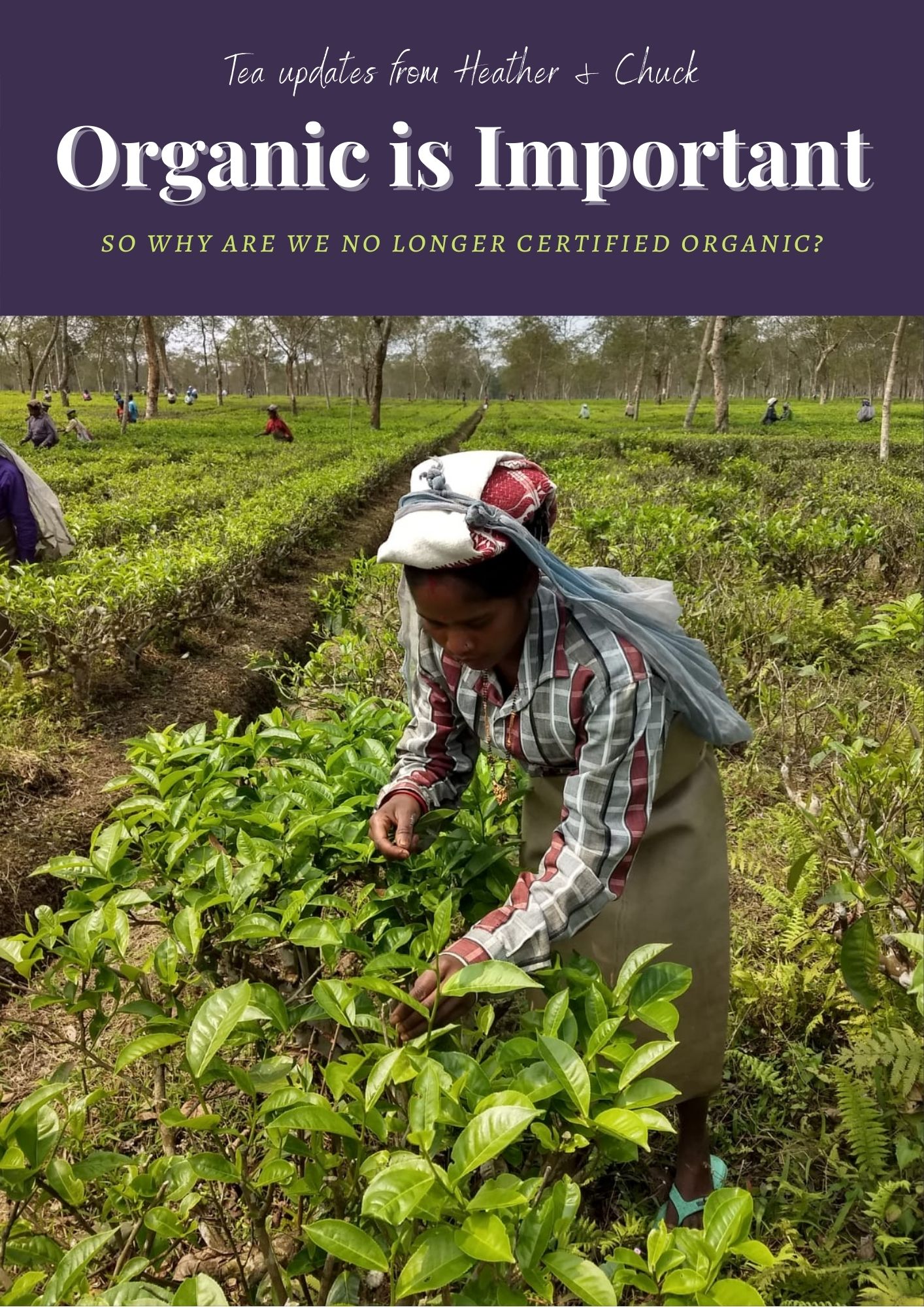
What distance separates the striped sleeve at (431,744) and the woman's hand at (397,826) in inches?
1.0

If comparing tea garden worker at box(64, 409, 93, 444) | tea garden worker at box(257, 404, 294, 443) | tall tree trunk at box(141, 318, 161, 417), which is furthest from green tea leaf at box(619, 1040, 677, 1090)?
tall tree trunk at box(141, 318, 161, 417)

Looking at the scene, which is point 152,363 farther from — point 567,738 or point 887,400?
point 567,738

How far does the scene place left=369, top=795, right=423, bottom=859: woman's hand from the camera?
1521 millimetres

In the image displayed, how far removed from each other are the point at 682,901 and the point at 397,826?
61 centimetres

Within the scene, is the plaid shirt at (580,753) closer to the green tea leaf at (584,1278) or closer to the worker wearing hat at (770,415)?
the green tea leaf at (584,1278)

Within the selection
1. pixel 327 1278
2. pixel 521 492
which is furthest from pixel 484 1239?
pixel 521 492

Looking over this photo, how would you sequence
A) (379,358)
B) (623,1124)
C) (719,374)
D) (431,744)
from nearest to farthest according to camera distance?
1. (623,1124)
2. (431,744)
3. (719,374)
4. (379,358)

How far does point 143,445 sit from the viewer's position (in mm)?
17641

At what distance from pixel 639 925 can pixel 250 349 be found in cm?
5344

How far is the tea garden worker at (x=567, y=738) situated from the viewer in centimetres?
127

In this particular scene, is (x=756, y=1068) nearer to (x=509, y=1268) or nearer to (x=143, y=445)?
(x=509, y=1268)

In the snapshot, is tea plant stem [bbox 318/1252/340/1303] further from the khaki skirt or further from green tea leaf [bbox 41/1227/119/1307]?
the khaki skirt

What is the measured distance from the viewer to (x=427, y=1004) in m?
1.17

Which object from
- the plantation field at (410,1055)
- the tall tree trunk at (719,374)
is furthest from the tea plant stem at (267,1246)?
the tall tree trunk at (719,374)
